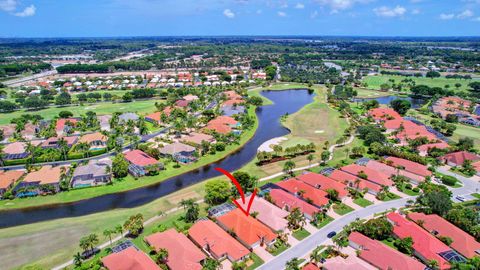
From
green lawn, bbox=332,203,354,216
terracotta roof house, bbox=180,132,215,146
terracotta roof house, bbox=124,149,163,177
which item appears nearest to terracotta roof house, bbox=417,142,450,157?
green lawn, bbox=332,203,354,216

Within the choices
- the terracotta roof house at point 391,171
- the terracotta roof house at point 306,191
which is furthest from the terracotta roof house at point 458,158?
the terracotta roof house at point 306,191

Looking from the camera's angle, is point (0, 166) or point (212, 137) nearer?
point (0, 166)

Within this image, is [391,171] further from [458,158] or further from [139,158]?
[139,158]

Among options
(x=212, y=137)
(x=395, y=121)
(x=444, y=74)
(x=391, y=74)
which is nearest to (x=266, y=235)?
(x=212, y=137)

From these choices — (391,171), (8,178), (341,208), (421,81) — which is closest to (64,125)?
(8,178)

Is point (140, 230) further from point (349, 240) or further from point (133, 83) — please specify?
point (133, 83)
